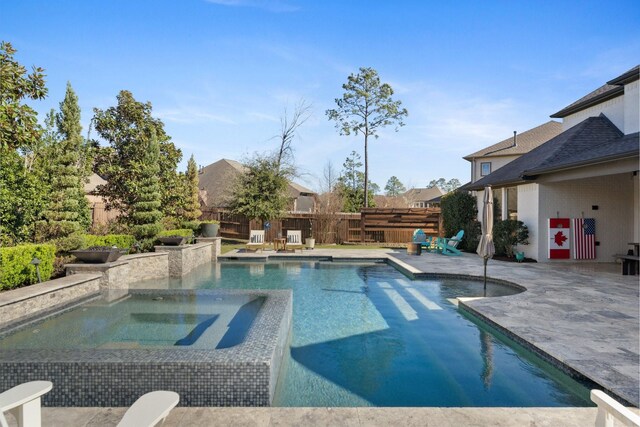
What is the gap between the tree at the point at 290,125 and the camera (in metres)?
25.8

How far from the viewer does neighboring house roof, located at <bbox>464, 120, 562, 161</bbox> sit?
26812 millimetres

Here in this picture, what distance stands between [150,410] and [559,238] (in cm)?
1425

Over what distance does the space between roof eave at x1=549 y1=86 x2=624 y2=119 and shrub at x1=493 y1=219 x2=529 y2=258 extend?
17.0ft

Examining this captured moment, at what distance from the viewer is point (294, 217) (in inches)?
879

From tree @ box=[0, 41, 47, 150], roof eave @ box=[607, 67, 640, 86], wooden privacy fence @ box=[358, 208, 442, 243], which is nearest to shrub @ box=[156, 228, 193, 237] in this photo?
tree @ box=[0, 41, 47, 150]

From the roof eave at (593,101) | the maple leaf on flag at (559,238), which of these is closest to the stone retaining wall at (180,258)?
the maple leaf on flag at (559,238)

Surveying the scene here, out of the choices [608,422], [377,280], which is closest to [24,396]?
[608,422]

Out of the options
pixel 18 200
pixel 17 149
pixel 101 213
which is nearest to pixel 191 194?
pixel 101 213

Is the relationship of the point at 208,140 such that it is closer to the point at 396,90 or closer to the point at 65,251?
the point at 65,251

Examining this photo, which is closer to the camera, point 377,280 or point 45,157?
point 45,157

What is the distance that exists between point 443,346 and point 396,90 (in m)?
26.7

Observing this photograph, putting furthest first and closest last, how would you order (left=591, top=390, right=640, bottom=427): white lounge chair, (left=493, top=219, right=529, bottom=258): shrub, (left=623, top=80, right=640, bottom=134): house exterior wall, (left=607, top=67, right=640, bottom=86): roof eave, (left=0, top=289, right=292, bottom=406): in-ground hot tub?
(left=493, top=219, right=529, bottom=258): shrub < (left=623, top=80, right=640, bottom=134): house exterior wall < (left=607, top=67, right=640, bottom=86): roof eave < (left=0, top=289, right=292, bottom=406): in-ground hot tub < (left=591, top=390, right=640, bottom=427): white lounge chair

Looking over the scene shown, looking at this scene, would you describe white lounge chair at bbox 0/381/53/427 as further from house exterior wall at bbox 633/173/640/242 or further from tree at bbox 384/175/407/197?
tree at bbox 384/175/407/197

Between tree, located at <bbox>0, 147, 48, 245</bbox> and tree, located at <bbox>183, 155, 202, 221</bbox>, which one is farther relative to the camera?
tree, located at <bbox>183, 155, 202, 221</bbox>
